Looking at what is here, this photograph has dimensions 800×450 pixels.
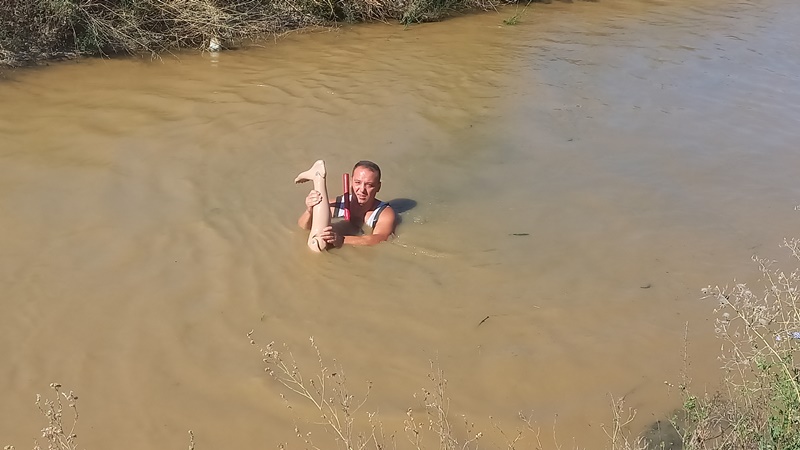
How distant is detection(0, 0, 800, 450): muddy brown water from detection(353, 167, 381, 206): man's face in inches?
16.4

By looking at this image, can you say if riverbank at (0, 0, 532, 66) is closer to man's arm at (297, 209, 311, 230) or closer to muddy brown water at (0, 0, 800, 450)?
muddy brown water at (0, 0, 800, 450)

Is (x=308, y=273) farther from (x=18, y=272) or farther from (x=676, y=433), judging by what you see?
(x=676, y=433)

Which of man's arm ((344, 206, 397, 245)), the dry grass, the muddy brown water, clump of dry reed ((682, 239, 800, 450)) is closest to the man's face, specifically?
man's arm ((344, 206, 397, 245))

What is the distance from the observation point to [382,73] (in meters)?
9.05

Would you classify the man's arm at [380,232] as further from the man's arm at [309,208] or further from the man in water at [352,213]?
the man's arm at [309,208]

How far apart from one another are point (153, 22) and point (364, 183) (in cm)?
549

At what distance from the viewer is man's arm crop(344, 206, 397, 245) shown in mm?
5355

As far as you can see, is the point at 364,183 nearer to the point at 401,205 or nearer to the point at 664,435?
the point at 401,205

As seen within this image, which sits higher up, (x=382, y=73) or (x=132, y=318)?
(x=382, y=73)

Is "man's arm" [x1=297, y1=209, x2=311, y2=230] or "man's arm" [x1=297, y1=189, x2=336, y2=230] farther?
"man's arm" [x1=297, y1=209, x2=311, y2=230]

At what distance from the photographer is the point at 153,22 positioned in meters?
9.42

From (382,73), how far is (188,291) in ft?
16.6

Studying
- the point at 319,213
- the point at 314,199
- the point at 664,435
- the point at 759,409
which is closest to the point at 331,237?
the point at 319,213

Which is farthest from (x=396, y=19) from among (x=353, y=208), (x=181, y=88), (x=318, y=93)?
(x=353, y=208)
